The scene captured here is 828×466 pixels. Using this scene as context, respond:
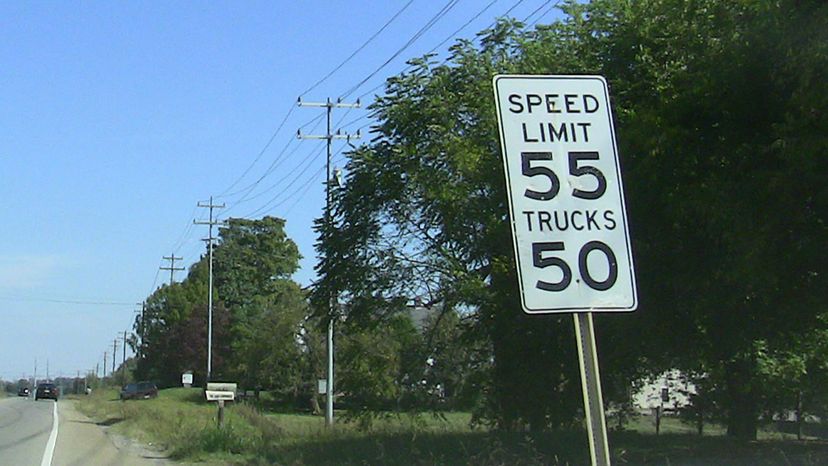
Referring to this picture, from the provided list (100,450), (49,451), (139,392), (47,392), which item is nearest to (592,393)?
(49,451)

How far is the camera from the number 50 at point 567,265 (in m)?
4.14

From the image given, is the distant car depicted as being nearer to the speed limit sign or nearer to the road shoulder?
the road shoulder

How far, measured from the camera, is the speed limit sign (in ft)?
13.6

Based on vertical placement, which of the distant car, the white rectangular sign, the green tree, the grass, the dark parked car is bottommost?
the grass

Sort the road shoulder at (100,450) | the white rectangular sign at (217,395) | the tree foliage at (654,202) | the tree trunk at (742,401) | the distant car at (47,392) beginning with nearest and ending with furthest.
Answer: the tree foliage at (654,202)
the road shoulder at (100,450)
the tree trunk at (742,401)
the white rectangular sign at (217,395)
the distant car at (47,392)

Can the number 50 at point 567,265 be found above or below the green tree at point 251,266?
below

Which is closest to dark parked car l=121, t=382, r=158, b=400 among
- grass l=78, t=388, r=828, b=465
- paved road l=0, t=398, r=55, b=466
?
paved road l=0, t=398, r=55, b=466

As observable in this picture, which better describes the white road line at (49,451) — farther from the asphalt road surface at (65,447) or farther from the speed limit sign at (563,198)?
the speed limit sign at (563,198)

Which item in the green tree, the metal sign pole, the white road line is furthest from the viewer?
the green tree

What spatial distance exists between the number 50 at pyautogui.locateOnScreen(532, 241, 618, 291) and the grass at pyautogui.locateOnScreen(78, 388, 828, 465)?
44.1ft

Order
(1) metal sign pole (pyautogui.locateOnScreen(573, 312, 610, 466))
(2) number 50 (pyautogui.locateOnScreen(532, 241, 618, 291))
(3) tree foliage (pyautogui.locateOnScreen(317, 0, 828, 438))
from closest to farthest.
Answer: (2) number 50 (pyautogui.locateOnScreen(532, 241, 618, 291)) → (1) metal sign pole (pyautogui.locateOnScreen(573, 312, 610, 466)) → (3) tree foliage (pyautogui.locateOnScreen(317, 0, 828, 438))

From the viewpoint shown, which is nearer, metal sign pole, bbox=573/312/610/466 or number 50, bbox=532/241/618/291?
number 50, bbox=532/241/618/291

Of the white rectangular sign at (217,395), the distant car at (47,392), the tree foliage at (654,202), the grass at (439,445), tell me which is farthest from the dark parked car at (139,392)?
the tree foliage at (654,202)

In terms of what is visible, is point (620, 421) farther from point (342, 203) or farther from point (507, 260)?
point (342, 203)
